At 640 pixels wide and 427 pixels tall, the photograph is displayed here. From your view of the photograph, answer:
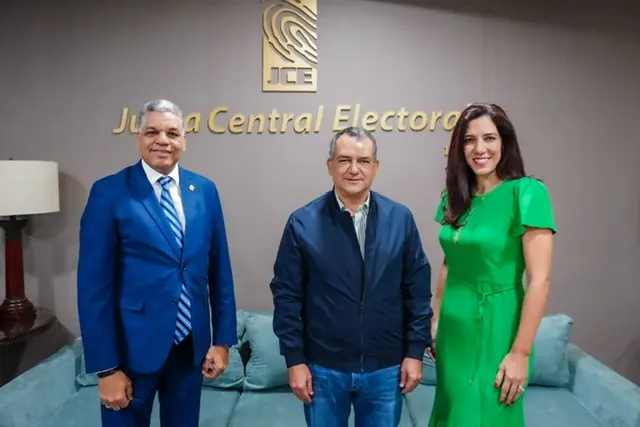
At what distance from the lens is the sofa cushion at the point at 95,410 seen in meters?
2.15

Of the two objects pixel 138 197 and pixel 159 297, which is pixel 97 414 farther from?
pixel 138 197

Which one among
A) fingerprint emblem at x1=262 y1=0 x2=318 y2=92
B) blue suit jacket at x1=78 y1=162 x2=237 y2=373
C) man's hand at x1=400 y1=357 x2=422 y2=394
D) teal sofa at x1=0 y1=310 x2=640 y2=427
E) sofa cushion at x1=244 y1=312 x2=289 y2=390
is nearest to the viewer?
blue suit jacket at x1=78 y1=162 x2=237 y2=373

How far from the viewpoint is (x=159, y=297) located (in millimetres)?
1465

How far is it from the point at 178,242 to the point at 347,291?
1.69 ft

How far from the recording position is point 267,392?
250 cm

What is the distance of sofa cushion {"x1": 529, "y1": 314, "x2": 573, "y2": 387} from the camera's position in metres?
2.47

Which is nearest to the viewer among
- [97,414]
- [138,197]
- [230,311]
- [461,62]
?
[138,197]

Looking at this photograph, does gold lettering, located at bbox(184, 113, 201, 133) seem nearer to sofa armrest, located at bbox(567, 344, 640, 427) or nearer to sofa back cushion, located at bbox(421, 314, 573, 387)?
sofa back cushion, located at bbox(421, 314, 573, 387)

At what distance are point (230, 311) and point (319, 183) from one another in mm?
1272

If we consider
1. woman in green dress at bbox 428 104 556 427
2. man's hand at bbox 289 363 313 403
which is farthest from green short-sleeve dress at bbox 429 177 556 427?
man's hand at bbox 289 363 313 403

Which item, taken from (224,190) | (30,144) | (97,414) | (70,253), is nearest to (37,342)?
(70,253)

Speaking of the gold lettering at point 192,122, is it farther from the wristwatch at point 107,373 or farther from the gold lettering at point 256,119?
the wristwatch at point 107,373

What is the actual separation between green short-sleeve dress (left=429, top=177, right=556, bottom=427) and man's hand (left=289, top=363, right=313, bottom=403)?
44 centimetres

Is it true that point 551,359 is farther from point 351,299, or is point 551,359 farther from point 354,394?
point 351,299
